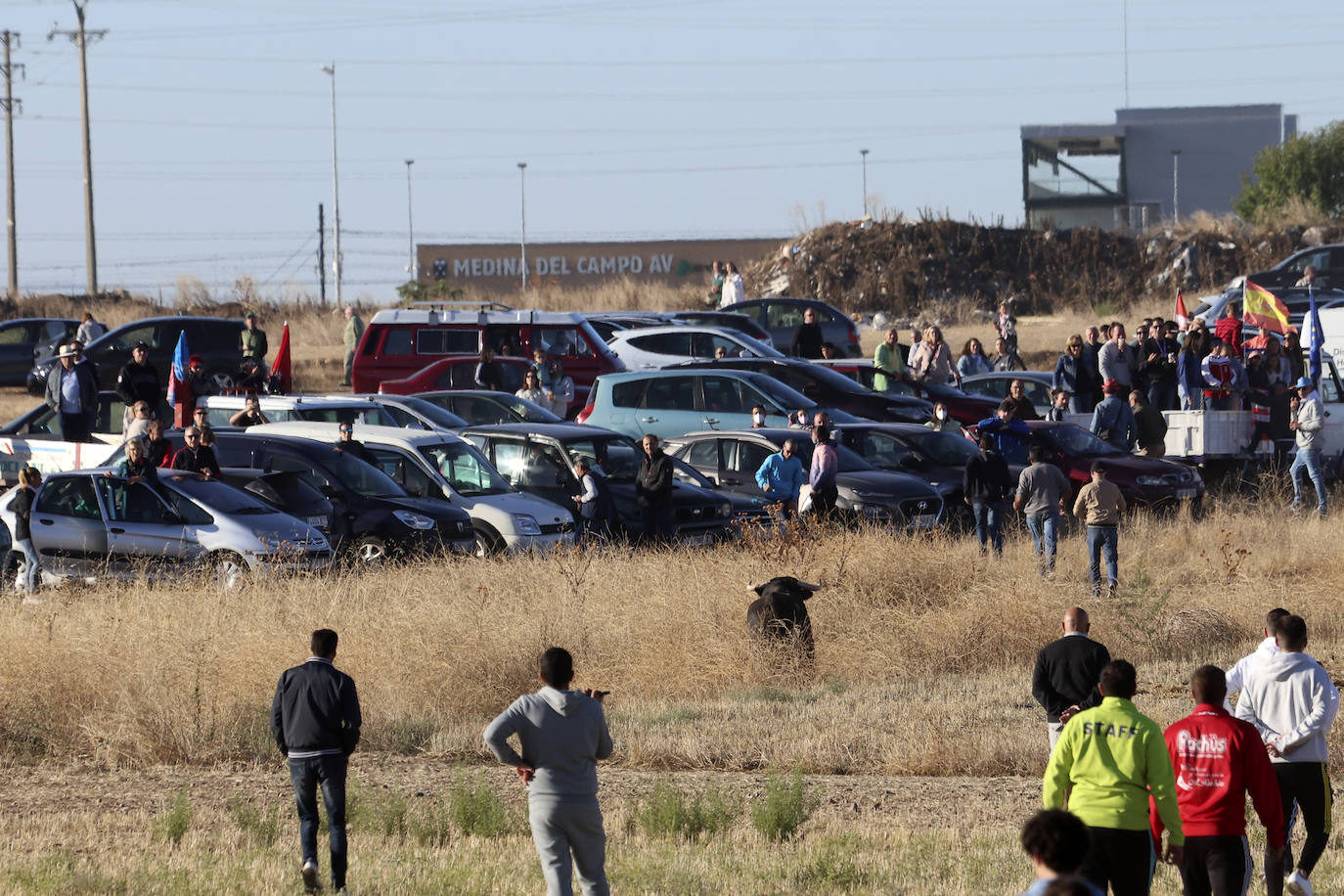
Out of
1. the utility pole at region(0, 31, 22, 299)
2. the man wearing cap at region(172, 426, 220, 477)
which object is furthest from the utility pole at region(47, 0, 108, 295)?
the man wearing cap at region(172, 426, 220, 477)

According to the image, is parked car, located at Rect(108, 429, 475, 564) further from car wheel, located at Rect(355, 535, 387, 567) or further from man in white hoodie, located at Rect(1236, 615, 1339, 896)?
man in white hoodie, located at Rect(1236, 615, 1339, 896)

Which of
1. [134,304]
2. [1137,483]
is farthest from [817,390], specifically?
[134,304]

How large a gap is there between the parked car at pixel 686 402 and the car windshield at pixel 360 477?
17.3ft

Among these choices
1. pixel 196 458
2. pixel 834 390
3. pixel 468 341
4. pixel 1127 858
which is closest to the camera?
pixel 1127 858

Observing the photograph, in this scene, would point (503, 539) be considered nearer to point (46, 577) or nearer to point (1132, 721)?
point (46, 577)

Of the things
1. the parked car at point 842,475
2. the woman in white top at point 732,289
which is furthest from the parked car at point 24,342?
the parked car at point 842,475

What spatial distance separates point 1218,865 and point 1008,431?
13483mm

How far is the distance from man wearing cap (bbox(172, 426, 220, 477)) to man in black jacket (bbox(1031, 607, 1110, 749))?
34.9 feet

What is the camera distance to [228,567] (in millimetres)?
16047

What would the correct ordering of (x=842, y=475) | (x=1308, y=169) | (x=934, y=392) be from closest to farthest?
(x=842, y=475) → (x=934, y=392) → (x=1308, y=169)

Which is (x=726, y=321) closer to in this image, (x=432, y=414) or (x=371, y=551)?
(x=432, y=414)

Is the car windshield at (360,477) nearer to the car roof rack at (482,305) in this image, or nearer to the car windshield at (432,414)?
the car windshield at (432,414)

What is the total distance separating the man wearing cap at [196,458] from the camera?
17.5 metres

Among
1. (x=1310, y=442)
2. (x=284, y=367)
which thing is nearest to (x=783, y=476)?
(x=1310, y=442)
